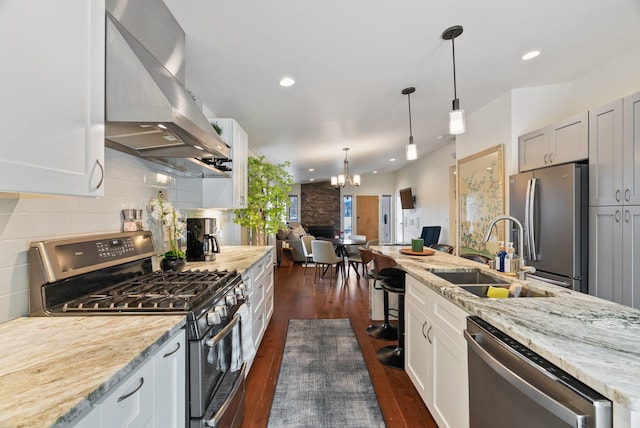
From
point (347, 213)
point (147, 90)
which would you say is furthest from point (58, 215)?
point (347, 213)

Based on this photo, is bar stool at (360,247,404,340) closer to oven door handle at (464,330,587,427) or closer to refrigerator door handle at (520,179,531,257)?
refrigerator door handle at (520,179,531,257)

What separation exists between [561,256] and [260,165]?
3.36 m

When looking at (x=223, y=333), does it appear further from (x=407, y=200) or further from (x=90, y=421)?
(x=407, y=200)

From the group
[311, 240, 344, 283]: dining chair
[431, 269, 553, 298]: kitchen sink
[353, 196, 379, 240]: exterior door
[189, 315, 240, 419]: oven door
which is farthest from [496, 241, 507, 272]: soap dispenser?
[353, 196, 379, 240]: exterior door

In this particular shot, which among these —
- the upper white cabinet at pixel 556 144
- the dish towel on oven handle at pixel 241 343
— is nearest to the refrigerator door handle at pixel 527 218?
the upper white cabinet at pixel 556 144

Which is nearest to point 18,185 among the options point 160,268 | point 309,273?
point 160,268

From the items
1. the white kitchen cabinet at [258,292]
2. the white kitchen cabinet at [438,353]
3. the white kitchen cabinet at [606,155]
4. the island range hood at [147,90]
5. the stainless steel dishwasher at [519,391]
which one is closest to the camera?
the stainless steel dishwasher at [519,391]

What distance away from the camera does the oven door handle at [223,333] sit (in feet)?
3.93

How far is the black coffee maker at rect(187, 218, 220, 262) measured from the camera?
7.75ft

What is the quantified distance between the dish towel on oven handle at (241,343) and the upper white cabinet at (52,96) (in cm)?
94

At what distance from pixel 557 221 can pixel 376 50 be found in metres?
2.13

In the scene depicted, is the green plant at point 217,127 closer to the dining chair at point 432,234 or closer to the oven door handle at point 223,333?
the oven door handle at point 223,333

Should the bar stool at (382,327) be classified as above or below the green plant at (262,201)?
below

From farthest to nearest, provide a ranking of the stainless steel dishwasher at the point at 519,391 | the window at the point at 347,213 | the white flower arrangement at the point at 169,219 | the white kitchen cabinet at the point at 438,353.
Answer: the window at the point at 347,213
the white flower arrangement at the point at 169,219
the white kitchen cabinet at the point at 438,353
the stainless steel dishwasher at the point at 519,391
